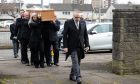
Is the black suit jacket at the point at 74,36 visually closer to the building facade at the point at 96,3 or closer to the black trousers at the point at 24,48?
the black trousers at the point at 24,48

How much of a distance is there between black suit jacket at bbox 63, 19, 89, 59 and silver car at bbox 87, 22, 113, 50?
10496mm

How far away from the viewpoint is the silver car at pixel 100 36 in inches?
851

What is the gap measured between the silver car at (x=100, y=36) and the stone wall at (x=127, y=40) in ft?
29.5

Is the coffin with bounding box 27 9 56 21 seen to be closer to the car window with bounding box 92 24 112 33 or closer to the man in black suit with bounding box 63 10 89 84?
the man in black suit with bounding box 63 10 89 84

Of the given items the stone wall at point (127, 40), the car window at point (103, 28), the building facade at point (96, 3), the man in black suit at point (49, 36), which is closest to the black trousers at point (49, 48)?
the man in black suit at point (49, 36)

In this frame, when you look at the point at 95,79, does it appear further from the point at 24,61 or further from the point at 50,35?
the point at 24,61

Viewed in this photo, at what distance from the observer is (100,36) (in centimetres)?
2173

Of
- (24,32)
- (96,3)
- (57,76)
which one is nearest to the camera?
(57,76)

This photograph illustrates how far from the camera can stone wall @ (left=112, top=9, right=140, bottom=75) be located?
487 inches

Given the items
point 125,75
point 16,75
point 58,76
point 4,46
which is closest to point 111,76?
point 125,75

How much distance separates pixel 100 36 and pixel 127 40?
30.5 feet

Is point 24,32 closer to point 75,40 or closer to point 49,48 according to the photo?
point 49,48

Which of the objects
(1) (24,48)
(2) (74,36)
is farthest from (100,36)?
(2) (74,36)

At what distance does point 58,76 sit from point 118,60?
1753 millimetres
